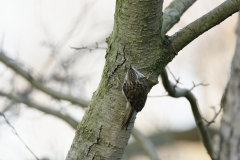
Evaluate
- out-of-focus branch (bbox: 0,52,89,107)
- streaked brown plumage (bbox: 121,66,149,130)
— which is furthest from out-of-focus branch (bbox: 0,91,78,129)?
streaked brown plumage (bbox: 121,66,149,130)

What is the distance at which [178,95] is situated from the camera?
2490 mm

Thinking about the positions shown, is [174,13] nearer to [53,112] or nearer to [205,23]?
[205,23]

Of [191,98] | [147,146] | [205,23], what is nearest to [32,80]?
[147,146]

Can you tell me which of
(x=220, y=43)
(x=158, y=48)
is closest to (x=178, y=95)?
(x=158, y=48)

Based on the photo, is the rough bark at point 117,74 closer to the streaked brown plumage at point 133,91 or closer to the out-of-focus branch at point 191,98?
the streaked brown plumage at point 133,91

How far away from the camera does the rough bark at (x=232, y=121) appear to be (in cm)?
136

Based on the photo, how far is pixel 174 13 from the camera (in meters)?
2.07

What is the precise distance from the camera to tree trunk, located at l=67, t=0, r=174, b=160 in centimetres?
161

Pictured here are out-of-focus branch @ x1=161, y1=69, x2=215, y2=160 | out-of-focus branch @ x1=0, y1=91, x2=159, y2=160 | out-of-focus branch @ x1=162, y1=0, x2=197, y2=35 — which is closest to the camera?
out-of-focus branch @ x1=162, y1=0, x2=197, y2=35

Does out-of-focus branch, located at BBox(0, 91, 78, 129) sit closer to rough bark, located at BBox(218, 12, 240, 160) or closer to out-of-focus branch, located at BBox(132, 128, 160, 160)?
out-of-focus branch, located at BBox(132, 128, 160, 160)

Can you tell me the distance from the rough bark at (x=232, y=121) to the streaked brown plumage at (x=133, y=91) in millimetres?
429

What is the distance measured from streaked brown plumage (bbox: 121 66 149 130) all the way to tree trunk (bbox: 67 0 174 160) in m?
0.02

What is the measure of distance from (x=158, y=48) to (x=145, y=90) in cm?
31

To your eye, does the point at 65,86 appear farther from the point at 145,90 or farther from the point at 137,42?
the point at 137,42
